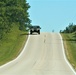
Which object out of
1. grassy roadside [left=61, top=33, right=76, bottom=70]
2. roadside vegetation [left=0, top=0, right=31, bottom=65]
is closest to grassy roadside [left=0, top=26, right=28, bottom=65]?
roadside vegetation [left=0, top=0, right=31, bottom=65]

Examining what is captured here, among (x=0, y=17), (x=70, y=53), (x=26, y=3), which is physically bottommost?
(x=70, y=53)

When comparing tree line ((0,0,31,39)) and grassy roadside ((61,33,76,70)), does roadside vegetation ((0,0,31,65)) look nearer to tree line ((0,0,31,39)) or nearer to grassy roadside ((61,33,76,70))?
tree line ((0,0,31,39))

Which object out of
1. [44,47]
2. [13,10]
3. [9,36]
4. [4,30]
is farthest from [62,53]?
[13,10]

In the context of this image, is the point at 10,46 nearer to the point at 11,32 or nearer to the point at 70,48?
the point at 70,48

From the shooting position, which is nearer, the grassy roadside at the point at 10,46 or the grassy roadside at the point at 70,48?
the grassy roadside at the point at 70,48

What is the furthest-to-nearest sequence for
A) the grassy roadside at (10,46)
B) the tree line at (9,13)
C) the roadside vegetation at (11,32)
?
the tree line at (9,13) → the roadside vegetation at (11,32) → the grassy roadside at (10,46)

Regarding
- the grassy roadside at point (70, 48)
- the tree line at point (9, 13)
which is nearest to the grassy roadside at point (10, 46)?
the grassy roadside at point (70, 48)

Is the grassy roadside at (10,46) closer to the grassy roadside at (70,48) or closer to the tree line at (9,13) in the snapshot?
the grassy roadside at (70,48)

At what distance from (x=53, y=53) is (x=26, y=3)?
7939 cm

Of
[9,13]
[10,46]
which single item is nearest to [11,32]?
[9,13]

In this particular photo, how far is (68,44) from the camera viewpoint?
6341 centimetres

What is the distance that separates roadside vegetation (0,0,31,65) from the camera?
5537 centimetres

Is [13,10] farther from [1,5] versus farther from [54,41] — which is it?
[54,41]

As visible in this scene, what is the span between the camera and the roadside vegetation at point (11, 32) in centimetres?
5537
